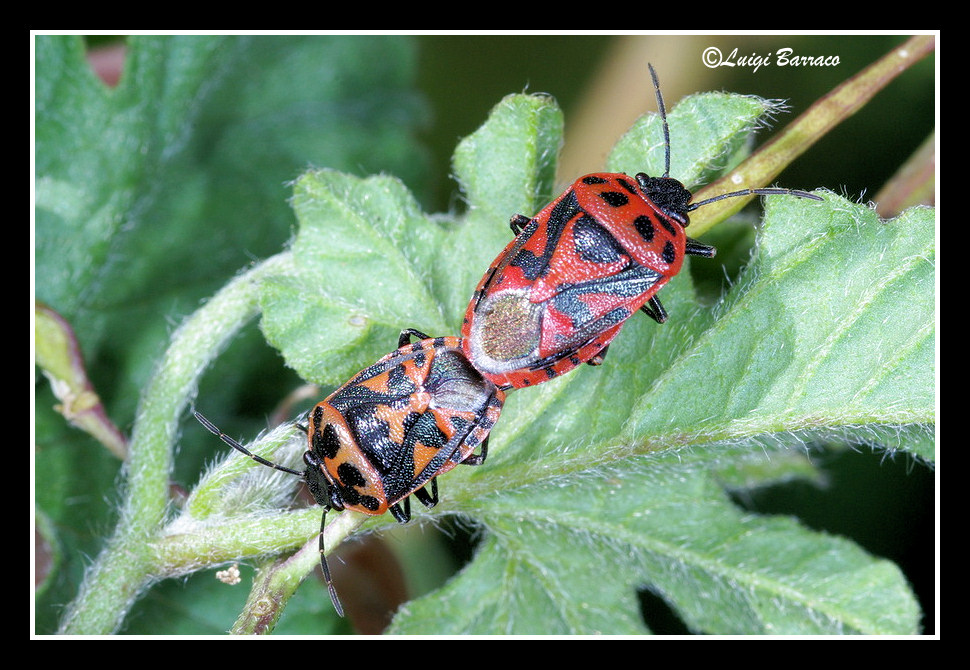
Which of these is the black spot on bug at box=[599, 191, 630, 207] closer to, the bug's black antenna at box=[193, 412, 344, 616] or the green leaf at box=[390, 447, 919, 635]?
the green leaf at box=[390, 447, 919, 635]

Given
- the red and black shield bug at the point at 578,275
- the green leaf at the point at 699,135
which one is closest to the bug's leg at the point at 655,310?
the red and black shield bug at the point at 578,275

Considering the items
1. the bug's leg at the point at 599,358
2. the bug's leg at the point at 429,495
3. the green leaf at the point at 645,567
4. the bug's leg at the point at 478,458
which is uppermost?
the bug's leg at the point at 599,358

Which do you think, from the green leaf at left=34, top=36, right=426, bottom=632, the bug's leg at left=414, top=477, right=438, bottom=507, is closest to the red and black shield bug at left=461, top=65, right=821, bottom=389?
the bug's leg at left=414, top=477, right=438, bottom=507

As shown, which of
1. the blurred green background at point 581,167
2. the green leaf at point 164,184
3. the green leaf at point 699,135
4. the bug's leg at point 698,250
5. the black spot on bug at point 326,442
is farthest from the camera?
the green leaf at point 164,184

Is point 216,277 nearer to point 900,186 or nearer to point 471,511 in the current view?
point 471,511

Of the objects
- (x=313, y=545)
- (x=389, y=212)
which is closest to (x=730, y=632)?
(x=313, y=545)

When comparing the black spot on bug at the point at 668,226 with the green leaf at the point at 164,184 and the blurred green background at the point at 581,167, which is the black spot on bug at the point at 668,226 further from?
the green leaf at the point at 164,184

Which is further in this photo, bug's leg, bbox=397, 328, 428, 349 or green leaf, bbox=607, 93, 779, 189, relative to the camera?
bug's leg, bbox=397, 328, 428, 349
